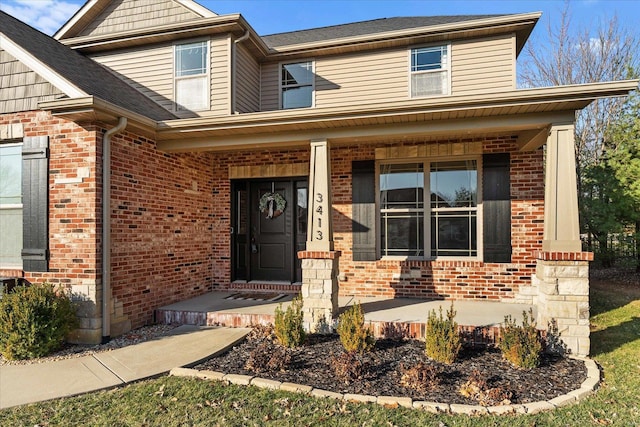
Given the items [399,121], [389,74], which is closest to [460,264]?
[399,121]

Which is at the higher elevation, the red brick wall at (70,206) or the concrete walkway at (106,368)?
the red brick wall at (70,206)

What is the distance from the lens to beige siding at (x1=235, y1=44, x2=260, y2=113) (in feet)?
23.4

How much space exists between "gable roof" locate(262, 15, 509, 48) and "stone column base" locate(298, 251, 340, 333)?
17.0ft

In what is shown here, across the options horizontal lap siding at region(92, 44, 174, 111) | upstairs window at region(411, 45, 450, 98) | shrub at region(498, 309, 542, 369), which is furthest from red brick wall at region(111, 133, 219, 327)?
shrub at region(498, 309, 542, 369)

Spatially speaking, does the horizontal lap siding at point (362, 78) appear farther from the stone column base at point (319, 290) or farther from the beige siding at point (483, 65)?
the stone column base at point (319, 290)

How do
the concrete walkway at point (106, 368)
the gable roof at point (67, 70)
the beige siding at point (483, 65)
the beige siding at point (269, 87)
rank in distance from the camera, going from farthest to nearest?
the beige siding at point (269, 87) → the beige siding at point (483, 65) → the gable roof at point (67, 70) → the concrete walkway at point (106, 368)

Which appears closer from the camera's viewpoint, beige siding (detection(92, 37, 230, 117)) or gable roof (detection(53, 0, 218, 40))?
beige siding (detection(92, 37, 230, 117))

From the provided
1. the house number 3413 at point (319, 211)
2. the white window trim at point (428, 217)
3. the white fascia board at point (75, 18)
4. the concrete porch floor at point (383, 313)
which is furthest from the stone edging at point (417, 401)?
the white fascia board at point (75, 18)

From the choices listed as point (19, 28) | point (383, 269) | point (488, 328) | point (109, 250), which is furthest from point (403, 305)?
point (19, 28)

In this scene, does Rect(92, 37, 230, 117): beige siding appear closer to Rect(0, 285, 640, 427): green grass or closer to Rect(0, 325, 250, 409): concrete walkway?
Rect(0, 325, 250, 409): concrete walkway

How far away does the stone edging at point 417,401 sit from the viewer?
3096 millimetres

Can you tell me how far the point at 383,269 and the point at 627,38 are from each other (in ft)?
41.7

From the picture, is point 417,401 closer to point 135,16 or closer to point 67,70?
point 67,70

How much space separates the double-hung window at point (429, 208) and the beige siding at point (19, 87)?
5.33 metres
